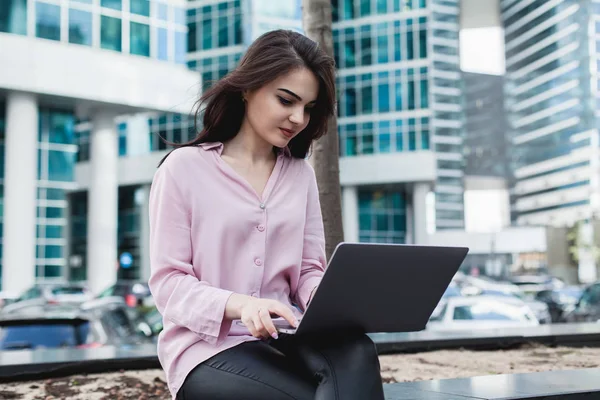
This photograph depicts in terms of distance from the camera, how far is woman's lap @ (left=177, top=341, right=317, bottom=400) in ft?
7.68

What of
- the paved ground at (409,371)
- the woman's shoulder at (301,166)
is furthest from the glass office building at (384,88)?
the woman's shoulder at (301,166)

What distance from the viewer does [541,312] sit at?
20688 mm

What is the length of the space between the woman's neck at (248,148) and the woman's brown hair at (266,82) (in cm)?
4

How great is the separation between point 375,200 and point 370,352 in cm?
5570

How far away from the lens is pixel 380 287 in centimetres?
232

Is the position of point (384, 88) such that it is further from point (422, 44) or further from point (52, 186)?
point (52, 186)

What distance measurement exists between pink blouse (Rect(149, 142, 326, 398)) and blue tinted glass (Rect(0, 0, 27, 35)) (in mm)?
31917

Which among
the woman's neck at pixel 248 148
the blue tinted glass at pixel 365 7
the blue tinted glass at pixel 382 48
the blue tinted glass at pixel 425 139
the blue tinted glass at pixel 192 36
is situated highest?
the blue tinted glass at pixel 365 7

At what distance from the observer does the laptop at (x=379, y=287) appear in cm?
218

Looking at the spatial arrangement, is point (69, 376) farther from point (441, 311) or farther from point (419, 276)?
point (441, 311)

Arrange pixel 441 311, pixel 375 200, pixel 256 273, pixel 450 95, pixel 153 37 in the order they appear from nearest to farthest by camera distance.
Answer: pixel 256 273 < pixel 441 311 < pixel 153 37 < pixel 375 200 < pixel 450 95

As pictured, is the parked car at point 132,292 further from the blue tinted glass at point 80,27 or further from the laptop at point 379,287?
the laptop at point 379,287

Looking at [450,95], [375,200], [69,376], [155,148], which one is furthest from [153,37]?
[450,95]

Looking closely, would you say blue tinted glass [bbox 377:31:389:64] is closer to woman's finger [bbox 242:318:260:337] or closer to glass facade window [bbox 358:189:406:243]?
glass facade window [bbox 358:189:406:243]
